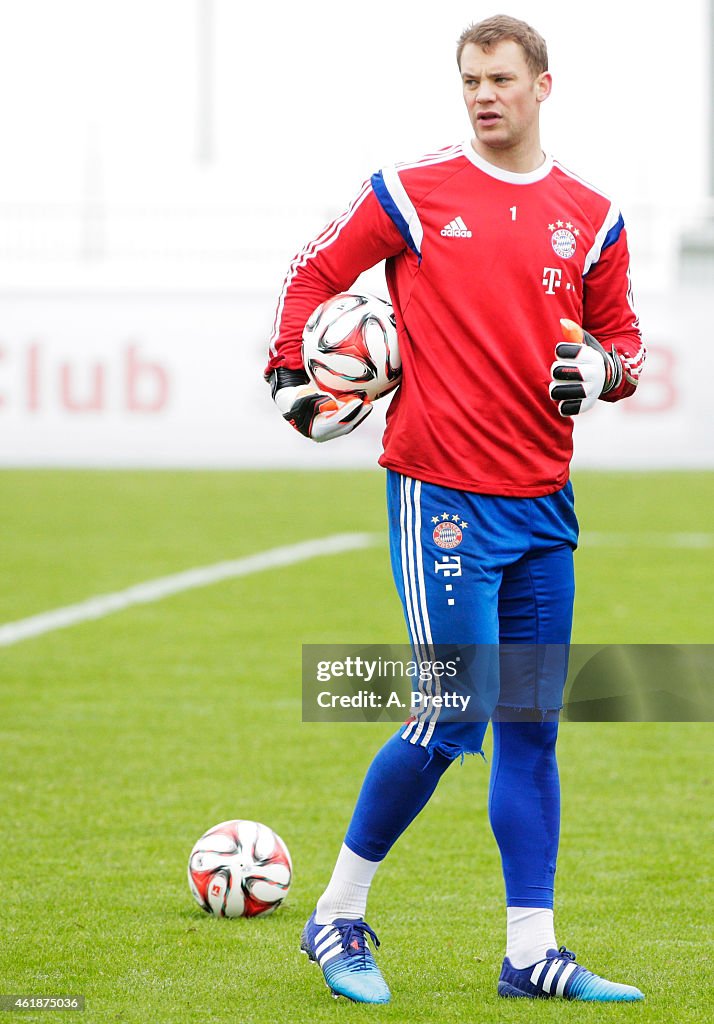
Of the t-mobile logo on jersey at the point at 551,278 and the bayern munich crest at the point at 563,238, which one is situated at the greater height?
the bayern munich crest at the point at 563,238

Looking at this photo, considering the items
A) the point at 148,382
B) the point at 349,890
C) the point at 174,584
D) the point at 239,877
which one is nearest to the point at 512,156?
the point at 349,890

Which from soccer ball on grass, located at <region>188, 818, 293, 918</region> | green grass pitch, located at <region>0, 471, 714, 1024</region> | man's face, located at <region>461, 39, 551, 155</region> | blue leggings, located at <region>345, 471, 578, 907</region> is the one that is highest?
man's face, located at <region>461, 39, 551, 155</region>

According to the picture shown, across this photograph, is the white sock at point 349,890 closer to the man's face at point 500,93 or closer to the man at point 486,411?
the man at point 486,411

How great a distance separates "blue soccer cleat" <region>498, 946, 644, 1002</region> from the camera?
383 centimetres

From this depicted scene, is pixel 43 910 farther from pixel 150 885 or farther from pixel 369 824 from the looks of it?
pixel 369 824

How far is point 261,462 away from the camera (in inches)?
810

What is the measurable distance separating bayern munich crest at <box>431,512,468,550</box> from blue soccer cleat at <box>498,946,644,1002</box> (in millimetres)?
977

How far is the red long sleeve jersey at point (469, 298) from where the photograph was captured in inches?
Result: 151

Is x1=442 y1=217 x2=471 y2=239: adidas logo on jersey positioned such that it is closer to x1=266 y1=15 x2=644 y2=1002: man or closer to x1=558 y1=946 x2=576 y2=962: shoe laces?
x1=266 y1=15 x2=644 y2=1002: man

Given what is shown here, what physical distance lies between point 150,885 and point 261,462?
1583 centimetres

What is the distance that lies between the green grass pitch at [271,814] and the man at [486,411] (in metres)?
0.27

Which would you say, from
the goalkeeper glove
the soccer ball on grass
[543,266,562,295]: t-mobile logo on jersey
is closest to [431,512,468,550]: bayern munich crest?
the goalkeeper glove

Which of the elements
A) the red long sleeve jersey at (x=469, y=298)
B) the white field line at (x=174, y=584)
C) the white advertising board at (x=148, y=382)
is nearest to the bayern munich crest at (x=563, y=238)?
the red long sleeve jersey at (x=469, y=298)

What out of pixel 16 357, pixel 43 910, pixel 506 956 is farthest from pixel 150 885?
pixel 16 357
